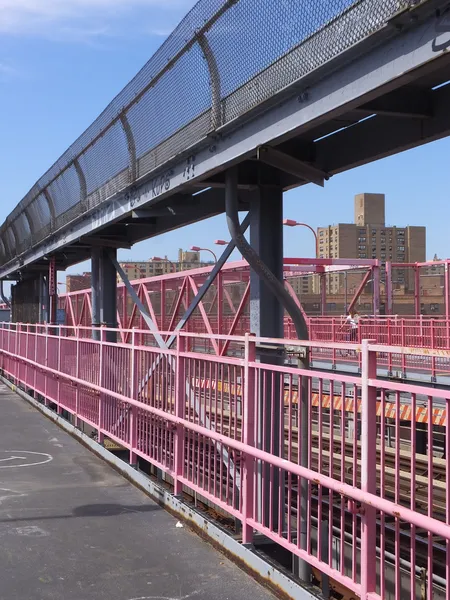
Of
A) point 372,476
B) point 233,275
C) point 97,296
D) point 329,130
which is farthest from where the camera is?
point 233,275

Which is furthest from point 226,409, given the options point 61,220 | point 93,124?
point 61,220

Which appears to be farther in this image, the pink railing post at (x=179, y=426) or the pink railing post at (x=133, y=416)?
the pink railing post at (x=133, y=416)

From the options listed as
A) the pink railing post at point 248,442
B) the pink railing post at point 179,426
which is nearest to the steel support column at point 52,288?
the pink railing post at point 179,426

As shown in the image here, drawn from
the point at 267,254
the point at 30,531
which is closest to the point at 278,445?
the point at 267,254

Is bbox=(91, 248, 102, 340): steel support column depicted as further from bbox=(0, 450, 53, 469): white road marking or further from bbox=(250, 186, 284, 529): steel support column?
bbox=(250, 186, 284, 529): steel support column

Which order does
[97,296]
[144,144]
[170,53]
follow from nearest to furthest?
[170,53]
[144,144]
[97,296]

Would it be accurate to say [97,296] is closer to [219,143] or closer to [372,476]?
[219,143]

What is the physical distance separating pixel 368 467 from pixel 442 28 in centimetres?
226

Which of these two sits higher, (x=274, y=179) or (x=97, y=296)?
(x=274, y=179)

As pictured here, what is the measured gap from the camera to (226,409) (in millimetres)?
5688

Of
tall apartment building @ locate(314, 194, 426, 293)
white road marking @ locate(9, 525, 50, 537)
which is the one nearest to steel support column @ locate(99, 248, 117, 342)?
white road marking @ locate(9, 525, 50, 537)

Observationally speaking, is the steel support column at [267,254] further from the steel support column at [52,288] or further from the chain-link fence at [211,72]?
the steel support column at [52,288]

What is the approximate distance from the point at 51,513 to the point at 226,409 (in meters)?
2.07

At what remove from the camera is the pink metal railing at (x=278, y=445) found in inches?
142
